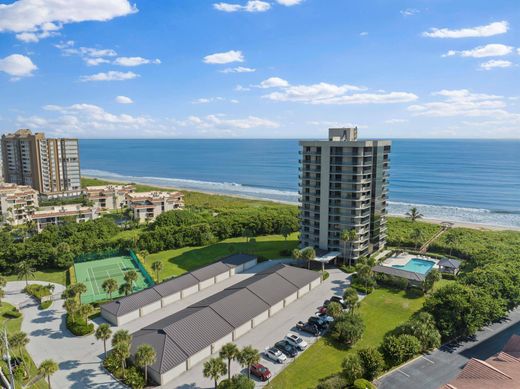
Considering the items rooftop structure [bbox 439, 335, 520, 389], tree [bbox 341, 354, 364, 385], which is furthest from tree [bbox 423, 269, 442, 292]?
tree [bbox 341, 354, 364, 385]

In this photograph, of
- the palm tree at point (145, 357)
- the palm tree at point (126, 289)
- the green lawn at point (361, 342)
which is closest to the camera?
Answer: the palm tree at point (145, 357)

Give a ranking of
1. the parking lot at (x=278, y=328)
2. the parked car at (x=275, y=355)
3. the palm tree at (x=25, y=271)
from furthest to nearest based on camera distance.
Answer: the palm tree at (x=25, y=271) < the parked car at (x=275, y=355) < the parking lot at (x=278, y=328)

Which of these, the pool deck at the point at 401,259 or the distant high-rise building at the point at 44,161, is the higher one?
the distant high-rise building at the point at 44,161

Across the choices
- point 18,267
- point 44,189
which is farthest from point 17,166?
point 18,267

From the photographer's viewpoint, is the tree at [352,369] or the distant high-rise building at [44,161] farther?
the distant high-rise building at [44,161]

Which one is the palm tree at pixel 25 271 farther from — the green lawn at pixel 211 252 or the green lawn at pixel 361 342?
the green lawn at pixel 361 342

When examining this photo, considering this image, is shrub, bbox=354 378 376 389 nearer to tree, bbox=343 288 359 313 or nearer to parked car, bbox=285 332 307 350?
parked car, bbox=285 332 307 350

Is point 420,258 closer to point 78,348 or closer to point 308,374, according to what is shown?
point 308,374

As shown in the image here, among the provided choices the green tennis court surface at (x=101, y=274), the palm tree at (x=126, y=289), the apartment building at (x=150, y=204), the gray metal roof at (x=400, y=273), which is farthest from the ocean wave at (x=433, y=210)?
the palm tree at (x=126, y=289)
